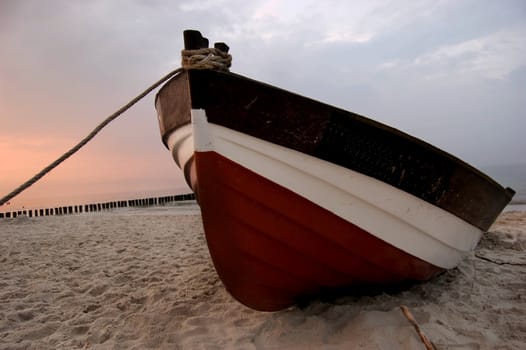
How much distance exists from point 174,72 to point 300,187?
1.13 m

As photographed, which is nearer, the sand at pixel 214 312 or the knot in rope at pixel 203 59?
the knot in rope at pixel 203 59

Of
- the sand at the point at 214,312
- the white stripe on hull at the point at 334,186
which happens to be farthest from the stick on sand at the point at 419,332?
the white stripe on hull at the point at 334,186

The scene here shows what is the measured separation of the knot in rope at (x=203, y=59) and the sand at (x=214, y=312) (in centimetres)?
175

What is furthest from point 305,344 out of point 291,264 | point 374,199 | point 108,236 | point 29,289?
point 108,236

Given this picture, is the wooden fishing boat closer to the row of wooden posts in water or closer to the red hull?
the red hull

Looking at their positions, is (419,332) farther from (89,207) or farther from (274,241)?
(89,207)

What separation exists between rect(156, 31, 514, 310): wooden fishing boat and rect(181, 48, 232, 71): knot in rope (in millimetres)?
30

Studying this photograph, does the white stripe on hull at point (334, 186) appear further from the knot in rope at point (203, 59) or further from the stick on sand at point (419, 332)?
the stick on sand at point (419, 332)

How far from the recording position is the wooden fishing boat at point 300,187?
1.98 metres

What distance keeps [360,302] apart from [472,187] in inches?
47.5

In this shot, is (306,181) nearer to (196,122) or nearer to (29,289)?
(196,122)

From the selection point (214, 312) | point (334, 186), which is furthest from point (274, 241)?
point (214, 312)

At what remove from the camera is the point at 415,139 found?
6.85 ft

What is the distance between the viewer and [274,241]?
2.18 m
